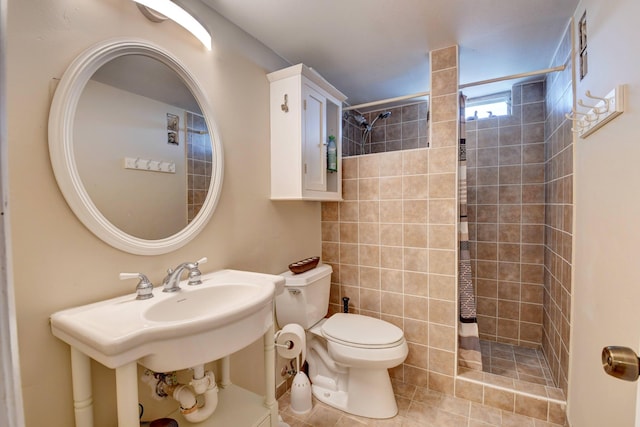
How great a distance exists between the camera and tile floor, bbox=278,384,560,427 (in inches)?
60.9

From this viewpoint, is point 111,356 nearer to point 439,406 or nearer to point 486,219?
point 439,406

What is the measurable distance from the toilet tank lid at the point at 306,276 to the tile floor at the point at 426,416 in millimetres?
755

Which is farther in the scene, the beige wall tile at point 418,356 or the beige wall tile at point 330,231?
the beige wall tile at point 330,231

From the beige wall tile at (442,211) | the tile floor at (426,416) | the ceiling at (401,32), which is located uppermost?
the ceiling at (401,32)

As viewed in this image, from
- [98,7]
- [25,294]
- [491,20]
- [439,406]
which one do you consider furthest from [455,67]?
[25,294]

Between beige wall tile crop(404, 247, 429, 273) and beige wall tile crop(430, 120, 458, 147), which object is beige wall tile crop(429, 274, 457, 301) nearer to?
beige wall tile crop(404, 247, 429, 273)

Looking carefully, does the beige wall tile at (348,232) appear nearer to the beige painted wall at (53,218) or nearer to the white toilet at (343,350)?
the white toilet at (343,350)

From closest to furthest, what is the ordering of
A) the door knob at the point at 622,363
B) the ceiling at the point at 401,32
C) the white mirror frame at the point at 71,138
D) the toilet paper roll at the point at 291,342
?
the door knob at the point at 622,363 < the white mirror frame at the point at 71,138 < the ceiling at the point at 401,32 < the toilet paper roll at the point at 291,342

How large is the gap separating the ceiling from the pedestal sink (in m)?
1.37

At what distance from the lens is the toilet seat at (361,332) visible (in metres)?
1.55

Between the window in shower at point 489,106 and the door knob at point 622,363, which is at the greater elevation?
the window in shower at point 489,106

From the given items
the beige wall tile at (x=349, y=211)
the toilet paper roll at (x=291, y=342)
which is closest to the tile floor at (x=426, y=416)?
the toilet paper roll at (x=291, y=342)

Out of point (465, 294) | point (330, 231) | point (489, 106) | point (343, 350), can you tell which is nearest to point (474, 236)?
point (465, 294)

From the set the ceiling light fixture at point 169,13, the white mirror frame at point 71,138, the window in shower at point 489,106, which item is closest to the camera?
the white mirror frame at point 71,138
